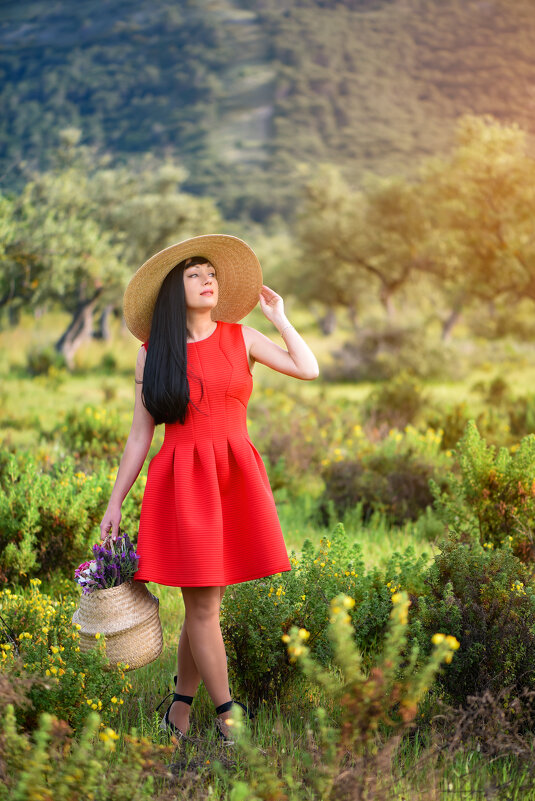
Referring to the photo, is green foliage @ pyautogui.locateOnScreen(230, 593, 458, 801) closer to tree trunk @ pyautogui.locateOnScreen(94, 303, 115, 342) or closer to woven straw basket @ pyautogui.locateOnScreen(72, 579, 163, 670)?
woven straw basket @ pyautogui.locateOnScreen(72, 579, 163, 670)

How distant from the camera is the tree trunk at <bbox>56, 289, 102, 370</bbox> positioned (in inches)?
826

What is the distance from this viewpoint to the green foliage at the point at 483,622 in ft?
9.77

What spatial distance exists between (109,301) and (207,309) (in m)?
22.2

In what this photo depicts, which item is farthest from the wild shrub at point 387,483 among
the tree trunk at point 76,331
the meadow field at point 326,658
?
the tree trunk at point 76,331

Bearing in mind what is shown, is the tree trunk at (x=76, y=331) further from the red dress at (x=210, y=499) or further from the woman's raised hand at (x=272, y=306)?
the red dress at (x=210, y=499)

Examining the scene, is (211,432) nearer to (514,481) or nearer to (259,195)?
(514,481)

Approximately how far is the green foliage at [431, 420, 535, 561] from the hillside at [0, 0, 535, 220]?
70649 mm

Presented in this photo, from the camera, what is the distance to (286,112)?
126625 millimetres

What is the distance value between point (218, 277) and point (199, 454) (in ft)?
2.94

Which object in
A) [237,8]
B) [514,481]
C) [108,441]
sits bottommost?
[237,8]

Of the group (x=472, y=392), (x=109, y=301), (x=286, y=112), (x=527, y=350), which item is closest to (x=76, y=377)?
(x=109, y=301)

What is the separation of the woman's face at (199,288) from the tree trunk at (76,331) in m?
18.1

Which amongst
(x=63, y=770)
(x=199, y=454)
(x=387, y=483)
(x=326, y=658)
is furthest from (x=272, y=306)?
(x=387, y=483)

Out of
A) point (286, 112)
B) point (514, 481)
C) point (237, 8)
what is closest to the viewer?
point (514, 481)
